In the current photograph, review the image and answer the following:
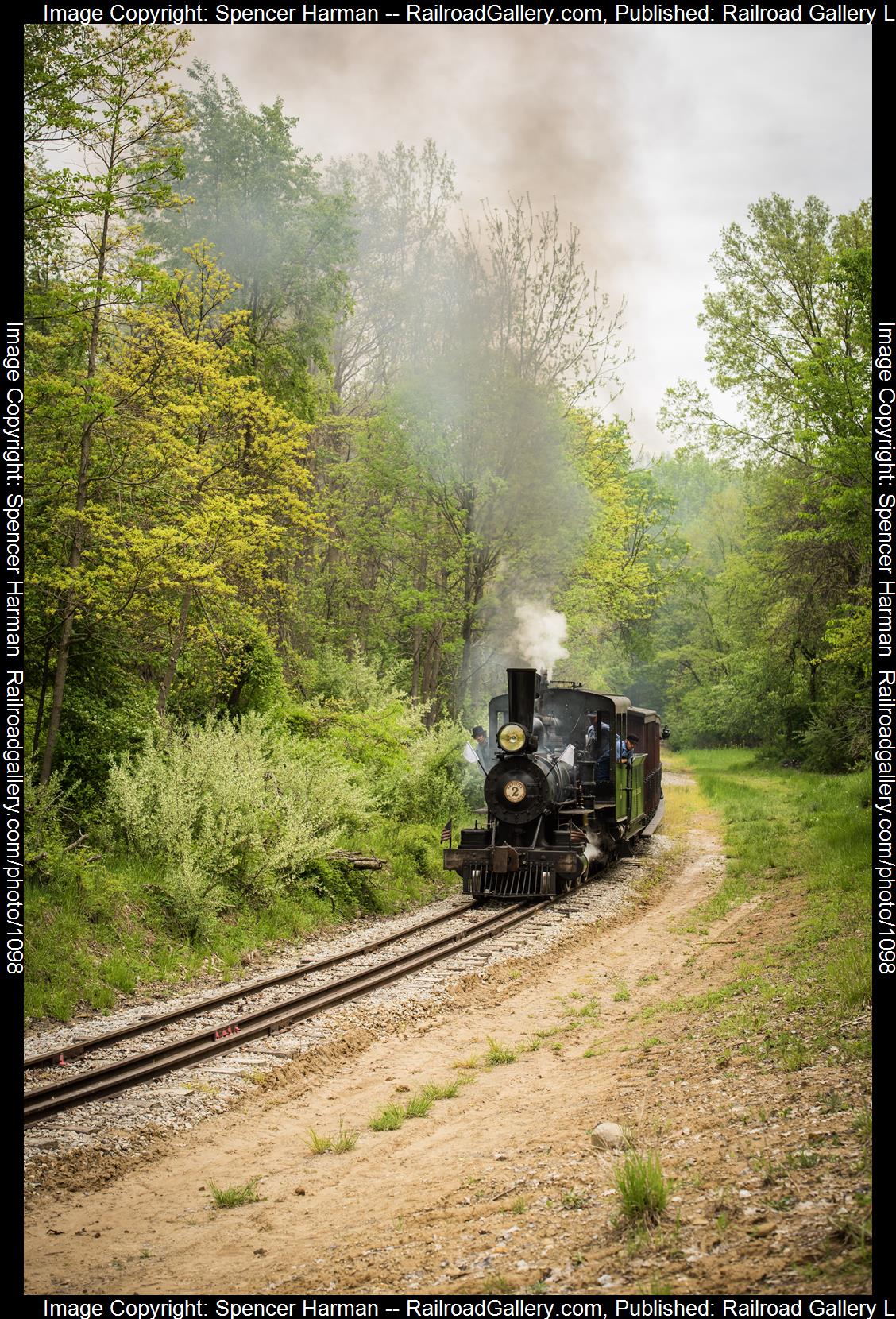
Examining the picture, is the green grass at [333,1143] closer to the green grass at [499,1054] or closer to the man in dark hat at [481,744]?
the green grass at [499,1054]

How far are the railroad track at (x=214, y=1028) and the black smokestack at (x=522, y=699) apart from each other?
359cm

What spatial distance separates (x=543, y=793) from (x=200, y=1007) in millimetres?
6809

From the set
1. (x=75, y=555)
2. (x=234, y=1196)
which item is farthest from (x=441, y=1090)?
(x=75, y=555)

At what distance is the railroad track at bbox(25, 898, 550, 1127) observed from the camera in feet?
24.7

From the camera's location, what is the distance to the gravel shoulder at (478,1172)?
4.52 metres

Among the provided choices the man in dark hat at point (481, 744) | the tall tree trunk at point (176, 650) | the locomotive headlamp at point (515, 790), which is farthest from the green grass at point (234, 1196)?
the tall tree trunk at point (176, 650)

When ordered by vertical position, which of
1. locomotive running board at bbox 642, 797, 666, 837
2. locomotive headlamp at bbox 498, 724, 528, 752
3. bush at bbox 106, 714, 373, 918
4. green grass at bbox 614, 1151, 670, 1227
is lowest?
locomotive running board at bbox 642, 797, 666, 837

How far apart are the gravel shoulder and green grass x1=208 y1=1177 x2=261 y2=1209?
8cm

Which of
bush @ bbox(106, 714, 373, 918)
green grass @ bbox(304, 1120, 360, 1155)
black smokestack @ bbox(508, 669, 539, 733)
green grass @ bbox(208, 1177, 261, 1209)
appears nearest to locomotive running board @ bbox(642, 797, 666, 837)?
black smokestack @ bbox(508, 669, 539, 733)

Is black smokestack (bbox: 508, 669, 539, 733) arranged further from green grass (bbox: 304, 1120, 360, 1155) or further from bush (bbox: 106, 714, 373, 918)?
green grass (bbox: 304, 1120, 360, 1155)

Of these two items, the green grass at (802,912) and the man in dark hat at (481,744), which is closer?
the green grass at (802,912)

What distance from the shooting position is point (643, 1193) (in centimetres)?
480
